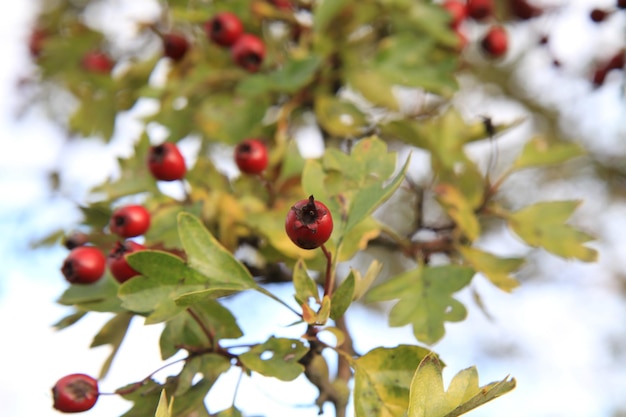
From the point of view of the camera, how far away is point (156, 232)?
112cm

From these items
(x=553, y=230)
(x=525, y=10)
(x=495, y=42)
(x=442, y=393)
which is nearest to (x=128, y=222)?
(x=442, y=393)

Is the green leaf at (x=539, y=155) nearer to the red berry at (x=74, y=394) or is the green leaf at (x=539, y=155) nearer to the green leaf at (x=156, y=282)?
the green leaf at (x=156, y=282)

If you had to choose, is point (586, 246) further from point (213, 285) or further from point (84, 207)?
point (84, 207)

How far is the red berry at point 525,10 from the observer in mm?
1835

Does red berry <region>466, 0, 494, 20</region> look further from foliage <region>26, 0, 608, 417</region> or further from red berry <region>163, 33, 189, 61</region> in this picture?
red berry <region>163, 33, 189, 61</region>

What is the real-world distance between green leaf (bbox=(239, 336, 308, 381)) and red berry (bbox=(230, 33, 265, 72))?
763 mm

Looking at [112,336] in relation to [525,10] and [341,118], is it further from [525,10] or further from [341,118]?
[525,10]

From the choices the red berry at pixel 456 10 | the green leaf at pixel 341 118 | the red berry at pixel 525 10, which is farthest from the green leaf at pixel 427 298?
the red berry at pixel 525 10

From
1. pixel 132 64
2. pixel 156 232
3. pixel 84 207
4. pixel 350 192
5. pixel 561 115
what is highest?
pixel 132 64

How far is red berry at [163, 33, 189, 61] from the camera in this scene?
159 cm

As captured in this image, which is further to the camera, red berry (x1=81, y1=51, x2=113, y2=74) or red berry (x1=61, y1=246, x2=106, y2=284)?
red berry (x1=81, y1=51, x2=113, y2=74)

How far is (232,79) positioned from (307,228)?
865mm

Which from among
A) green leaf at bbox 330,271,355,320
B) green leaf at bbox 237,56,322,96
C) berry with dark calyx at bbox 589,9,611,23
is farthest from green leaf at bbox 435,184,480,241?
berry with dark calyx at bbox 589,9,611,23

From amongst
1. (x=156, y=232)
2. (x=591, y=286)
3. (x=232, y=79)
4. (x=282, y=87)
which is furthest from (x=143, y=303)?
(x=591, y=286)
